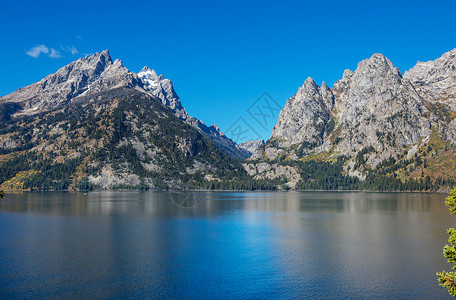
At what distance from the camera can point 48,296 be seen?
43.5 metres

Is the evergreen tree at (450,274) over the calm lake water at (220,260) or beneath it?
over

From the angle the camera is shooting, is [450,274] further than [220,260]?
No

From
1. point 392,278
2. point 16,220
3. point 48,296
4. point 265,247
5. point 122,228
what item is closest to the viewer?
point 48,296

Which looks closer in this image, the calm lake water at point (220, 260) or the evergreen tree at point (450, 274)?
the evergreen tree at point (450, 274)

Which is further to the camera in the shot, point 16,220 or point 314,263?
point 16,220

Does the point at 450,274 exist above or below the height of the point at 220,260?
above

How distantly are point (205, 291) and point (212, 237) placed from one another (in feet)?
131

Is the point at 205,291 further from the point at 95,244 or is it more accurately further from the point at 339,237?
the point at 339,237

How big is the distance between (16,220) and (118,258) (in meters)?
70.3

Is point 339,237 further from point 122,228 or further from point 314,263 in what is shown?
point 122,228

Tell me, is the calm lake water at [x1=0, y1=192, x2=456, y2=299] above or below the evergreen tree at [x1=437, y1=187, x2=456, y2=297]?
below

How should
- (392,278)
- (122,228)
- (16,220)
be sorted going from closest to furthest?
1. (392,278)
2. (122,228)
3. (16,220)

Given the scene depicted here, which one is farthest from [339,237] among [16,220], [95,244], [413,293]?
[16,220]

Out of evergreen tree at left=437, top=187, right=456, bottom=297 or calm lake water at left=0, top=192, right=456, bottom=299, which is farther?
calm lake water at left=0, top=192, right=456, bottom=299
